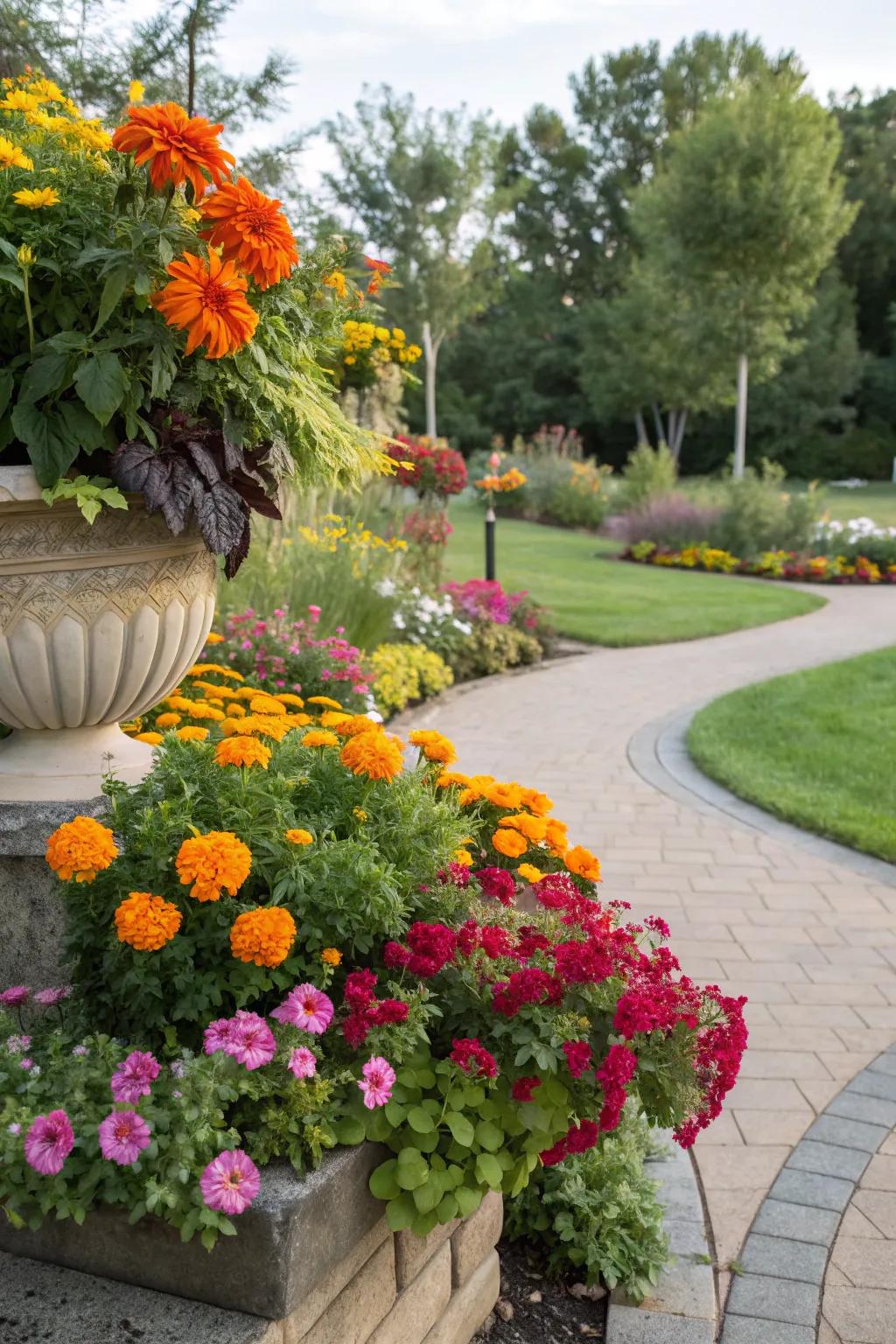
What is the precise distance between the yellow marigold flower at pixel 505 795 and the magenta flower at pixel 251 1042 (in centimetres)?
103

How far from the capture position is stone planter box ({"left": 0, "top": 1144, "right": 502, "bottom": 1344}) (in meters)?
1.58

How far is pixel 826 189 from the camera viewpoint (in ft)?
62.6

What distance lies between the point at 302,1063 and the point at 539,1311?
0.91m

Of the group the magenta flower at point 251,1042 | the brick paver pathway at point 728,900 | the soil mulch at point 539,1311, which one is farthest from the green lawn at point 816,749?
the magenta flower at point 251,1042

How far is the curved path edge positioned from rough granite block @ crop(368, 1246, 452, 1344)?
308 cm

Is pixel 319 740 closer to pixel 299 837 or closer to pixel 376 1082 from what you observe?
pixel 299 837

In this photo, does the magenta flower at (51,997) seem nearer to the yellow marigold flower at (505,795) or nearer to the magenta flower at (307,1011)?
the magenta flower at (307,1011)

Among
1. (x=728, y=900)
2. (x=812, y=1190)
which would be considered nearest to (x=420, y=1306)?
(x=812, y=1190)

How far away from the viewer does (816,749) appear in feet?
20.6

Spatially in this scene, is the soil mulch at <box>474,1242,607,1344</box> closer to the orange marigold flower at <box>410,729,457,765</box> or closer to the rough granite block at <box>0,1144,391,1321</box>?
the rough granite block at <box>0,1144,391,1321</box>

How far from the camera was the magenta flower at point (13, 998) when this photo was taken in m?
2.13

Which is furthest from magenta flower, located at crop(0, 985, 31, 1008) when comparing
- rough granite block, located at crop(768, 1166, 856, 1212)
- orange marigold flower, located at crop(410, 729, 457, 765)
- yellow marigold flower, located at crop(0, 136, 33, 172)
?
rough granite block, located at crop(768, 1166, 856, 1212)

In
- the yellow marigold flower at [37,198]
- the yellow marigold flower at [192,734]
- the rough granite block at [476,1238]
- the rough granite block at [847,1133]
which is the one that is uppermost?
the yellow marigold flower at [37,198]

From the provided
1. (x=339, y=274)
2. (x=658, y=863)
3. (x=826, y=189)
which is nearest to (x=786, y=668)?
(x=658, y=863)
